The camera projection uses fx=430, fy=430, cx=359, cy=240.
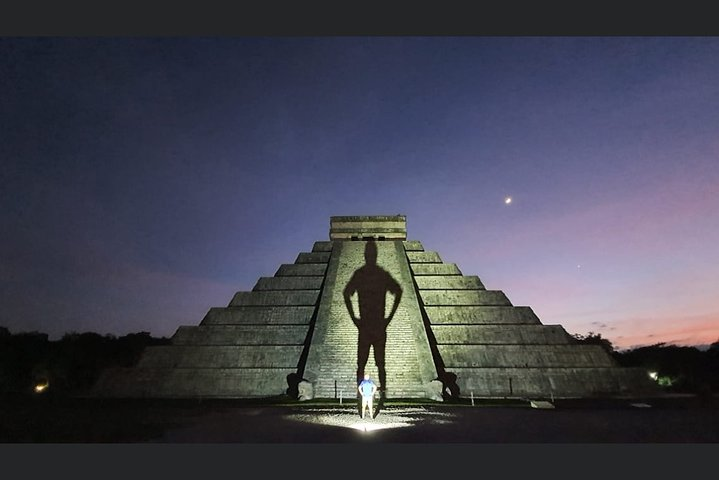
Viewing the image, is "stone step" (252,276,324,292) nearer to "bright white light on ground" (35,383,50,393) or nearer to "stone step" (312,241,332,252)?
"stone step" (312,241,332,252)

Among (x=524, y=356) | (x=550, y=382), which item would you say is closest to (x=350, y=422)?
(x=550, y=382)

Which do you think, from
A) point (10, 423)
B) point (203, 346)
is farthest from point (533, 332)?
point (10, 423)

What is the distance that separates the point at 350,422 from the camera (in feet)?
35.5

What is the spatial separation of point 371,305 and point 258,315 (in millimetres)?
5695

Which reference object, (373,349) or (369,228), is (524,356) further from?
(369,228)

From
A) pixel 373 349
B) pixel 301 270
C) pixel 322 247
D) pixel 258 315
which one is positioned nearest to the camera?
pixel 373 349

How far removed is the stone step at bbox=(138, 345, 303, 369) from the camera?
18562 millimetres

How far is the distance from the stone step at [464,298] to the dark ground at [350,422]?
6.86m

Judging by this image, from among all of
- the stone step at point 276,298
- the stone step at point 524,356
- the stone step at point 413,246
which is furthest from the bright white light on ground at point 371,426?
the stone step at point 413,246

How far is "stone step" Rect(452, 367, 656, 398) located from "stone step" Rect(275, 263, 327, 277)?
10.00m

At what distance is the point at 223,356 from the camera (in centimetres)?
1884

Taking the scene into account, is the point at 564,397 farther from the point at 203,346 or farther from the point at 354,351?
the point at 203,346

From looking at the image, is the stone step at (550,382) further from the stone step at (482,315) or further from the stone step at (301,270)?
A: the stone step at (301,270)

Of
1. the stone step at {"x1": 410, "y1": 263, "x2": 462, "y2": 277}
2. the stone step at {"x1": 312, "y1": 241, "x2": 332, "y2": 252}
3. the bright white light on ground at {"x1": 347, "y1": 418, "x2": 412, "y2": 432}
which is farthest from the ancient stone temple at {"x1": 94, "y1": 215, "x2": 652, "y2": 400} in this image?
the bright white light on ground at {"x1": 347, "y1": 418, "x2": 412, "y2": 432}
